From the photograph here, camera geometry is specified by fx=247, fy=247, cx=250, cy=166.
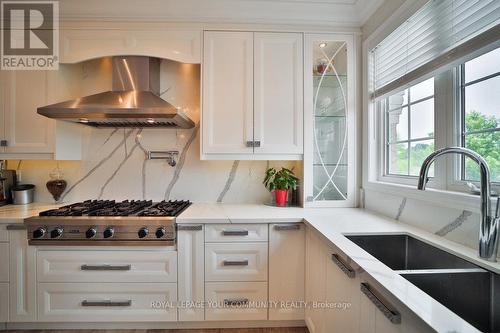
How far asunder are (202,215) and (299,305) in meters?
0.96

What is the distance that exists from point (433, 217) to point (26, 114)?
3.01 metres

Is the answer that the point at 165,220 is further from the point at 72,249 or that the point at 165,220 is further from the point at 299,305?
the point at 299,305

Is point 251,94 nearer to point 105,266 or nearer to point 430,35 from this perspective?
point 430,35

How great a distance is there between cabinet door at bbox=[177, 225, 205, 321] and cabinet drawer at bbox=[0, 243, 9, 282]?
1204 mm

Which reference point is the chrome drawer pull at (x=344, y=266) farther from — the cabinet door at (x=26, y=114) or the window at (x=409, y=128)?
the cabinet door at (x=26, y=114)

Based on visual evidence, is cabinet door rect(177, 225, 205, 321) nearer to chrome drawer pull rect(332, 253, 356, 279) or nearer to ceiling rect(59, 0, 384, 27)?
chrome drawer pull rect(332, 253, 356, 279)

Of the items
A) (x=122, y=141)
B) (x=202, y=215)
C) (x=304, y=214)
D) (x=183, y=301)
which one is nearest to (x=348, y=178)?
(x=304, y=214)

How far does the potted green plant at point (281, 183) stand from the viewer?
84.3 inches

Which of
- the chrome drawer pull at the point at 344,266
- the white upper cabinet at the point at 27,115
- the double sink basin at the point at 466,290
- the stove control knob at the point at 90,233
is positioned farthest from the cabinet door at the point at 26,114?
the double sink basin at the point at 466,290

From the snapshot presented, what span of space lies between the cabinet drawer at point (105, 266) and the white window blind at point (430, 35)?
6.44 feet

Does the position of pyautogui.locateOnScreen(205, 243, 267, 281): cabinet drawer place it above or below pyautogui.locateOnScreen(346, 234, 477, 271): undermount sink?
below

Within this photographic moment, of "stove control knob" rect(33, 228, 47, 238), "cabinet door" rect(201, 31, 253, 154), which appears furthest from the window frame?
"stove control knob" rect(33, 228, 47, 238)

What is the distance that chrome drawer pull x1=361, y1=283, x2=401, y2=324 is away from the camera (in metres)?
0.78

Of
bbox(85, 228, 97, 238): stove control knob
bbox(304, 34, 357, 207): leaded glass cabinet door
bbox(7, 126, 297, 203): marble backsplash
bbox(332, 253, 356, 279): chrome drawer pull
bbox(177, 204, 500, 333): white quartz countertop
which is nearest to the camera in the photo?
bbox(177, 204, 500, 333): white quartz countertop
